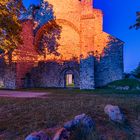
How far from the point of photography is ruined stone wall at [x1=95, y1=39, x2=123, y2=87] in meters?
22.8

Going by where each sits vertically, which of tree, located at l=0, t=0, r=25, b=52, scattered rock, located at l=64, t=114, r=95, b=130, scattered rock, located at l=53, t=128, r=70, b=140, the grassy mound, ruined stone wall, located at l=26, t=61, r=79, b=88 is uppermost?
tree, located at l=0, t=0, r=25, b=52

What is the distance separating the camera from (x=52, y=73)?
81.2 ft

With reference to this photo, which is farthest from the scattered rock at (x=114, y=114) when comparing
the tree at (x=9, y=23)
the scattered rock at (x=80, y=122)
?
the tree at (x=9, y=23)

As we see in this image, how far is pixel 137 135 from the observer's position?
7.21 meters

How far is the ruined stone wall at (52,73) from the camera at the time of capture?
24.2 meters

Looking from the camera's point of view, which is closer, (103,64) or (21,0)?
(21,0)

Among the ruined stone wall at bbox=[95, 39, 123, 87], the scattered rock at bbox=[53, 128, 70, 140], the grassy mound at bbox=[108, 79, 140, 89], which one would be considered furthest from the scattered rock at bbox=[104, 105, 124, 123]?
the ruined stone wall at bbox=[95, 39, 123, 87]

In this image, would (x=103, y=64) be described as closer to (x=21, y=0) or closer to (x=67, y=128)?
(x=21, y=0)

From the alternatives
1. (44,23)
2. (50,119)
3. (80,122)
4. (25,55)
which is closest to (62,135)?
(80,122)

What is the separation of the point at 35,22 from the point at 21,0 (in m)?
7.67

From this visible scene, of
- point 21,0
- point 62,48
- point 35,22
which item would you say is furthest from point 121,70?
point 21,0

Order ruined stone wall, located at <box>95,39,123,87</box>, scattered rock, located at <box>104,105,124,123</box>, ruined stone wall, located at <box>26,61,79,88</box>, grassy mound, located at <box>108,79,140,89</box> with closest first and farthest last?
scattered rock, located at <box>104,105,124,123</box> < grassy mound, located at <box>108,79,140,89</box> < ruined stone wall, located at <box>95,39,123,87</box> < ruined stone wall, located at <box>26,61,79,88</box>

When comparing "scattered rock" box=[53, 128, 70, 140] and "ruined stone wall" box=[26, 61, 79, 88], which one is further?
"ruined stone wall" box=[26, 61, 79, 88]

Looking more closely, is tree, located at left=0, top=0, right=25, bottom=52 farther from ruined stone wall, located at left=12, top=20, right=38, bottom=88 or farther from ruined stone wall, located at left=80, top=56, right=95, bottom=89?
ruined stone wall, located at left=80, top=56, right=95, bottom=89
